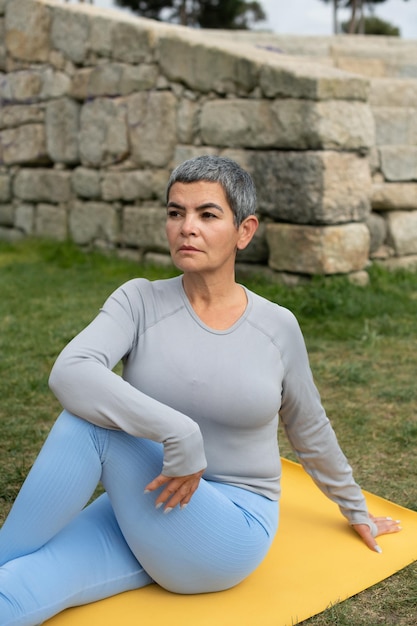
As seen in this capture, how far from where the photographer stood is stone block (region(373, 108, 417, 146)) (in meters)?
6.49

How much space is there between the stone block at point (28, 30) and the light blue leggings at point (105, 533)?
20.6 ft

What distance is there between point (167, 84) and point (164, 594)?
196 inches

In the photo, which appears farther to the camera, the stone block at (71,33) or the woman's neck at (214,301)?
the stone block at (71,33)

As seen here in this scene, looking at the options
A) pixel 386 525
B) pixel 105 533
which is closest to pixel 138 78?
pixel 386 525

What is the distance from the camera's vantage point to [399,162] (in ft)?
20.7

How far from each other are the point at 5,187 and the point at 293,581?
22.1ft

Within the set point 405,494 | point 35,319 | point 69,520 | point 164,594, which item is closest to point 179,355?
point 69,520

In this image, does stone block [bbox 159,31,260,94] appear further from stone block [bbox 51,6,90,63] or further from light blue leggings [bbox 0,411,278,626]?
light blue leggings [bbox 0,411,278,626]

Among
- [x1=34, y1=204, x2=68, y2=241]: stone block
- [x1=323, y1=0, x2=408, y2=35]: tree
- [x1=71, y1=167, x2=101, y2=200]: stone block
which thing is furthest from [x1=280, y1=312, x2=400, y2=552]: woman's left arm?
[x1=323, y1=0, x2=408, y2=35]: tree

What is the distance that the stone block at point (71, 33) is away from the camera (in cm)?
719

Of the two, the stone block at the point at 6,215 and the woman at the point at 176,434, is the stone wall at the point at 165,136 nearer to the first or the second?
the stone block at the point at 6,215

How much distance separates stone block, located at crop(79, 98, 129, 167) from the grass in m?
0.84

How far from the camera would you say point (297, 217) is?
5.69m

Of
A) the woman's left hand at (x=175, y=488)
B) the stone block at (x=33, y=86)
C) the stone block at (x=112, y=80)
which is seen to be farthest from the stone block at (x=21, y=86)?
the woman's left hand at (x=175, y=488)
